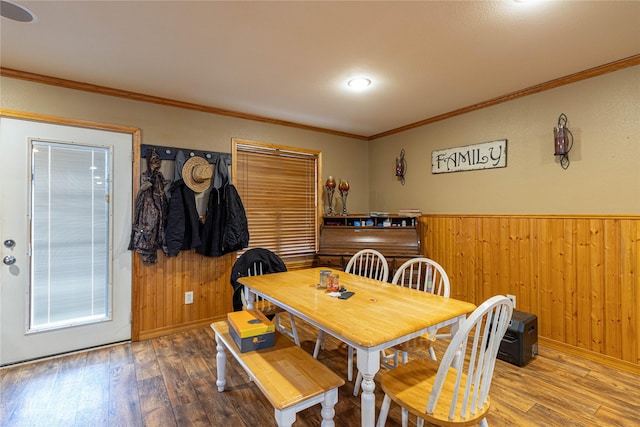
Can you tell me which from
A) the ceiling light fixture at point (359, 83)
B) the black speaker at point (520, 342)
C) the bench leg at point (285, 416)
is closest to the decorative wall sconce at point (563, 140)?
the black speaker at point (520, 342)

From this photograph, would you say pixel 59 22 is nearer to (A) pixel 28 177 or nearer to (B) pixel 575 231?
(A) pixel 28 177

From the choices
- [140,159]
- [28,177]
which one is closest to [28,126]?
[28,177]

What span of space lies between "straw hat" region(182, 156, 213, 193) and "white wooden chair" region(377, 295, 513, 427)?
2525mm

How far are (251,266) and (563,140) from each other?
9.43ft

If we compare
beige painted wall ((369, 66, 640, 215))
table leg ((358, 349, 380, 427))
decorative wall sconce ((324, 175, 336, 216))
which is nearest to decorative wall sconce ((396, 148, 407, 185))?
beige painted wall ((369, 66, 640, 215))

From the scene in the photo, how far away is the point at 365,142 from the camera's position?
4.68 meters

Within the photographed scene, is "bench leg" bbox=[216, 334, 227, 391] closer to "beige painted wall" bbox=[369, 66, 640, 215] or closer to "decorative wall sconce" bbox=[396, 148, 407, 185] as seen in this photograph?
"beige painted wall" bbox=[369, 66, 640, 215]

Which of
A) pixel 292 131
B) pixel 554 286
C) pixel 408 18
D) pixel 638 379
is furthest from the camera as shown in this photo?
pixel 292 131

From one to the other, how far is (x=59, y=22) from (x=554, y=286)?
13.6 feet

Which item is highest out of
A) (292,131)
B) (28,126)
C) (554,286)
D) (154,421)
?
(292,131)

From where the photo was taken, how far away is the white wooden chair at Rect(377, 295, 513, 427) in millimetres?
1232

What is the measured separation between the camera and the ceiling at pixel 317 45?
5.80 ft

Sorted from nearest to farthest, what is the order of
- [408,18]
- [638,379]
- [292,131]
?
[408,18] → [638,379] → [292,131]

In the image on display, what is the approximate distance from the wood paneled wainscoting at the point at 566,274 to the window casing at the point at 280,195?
1835mm
